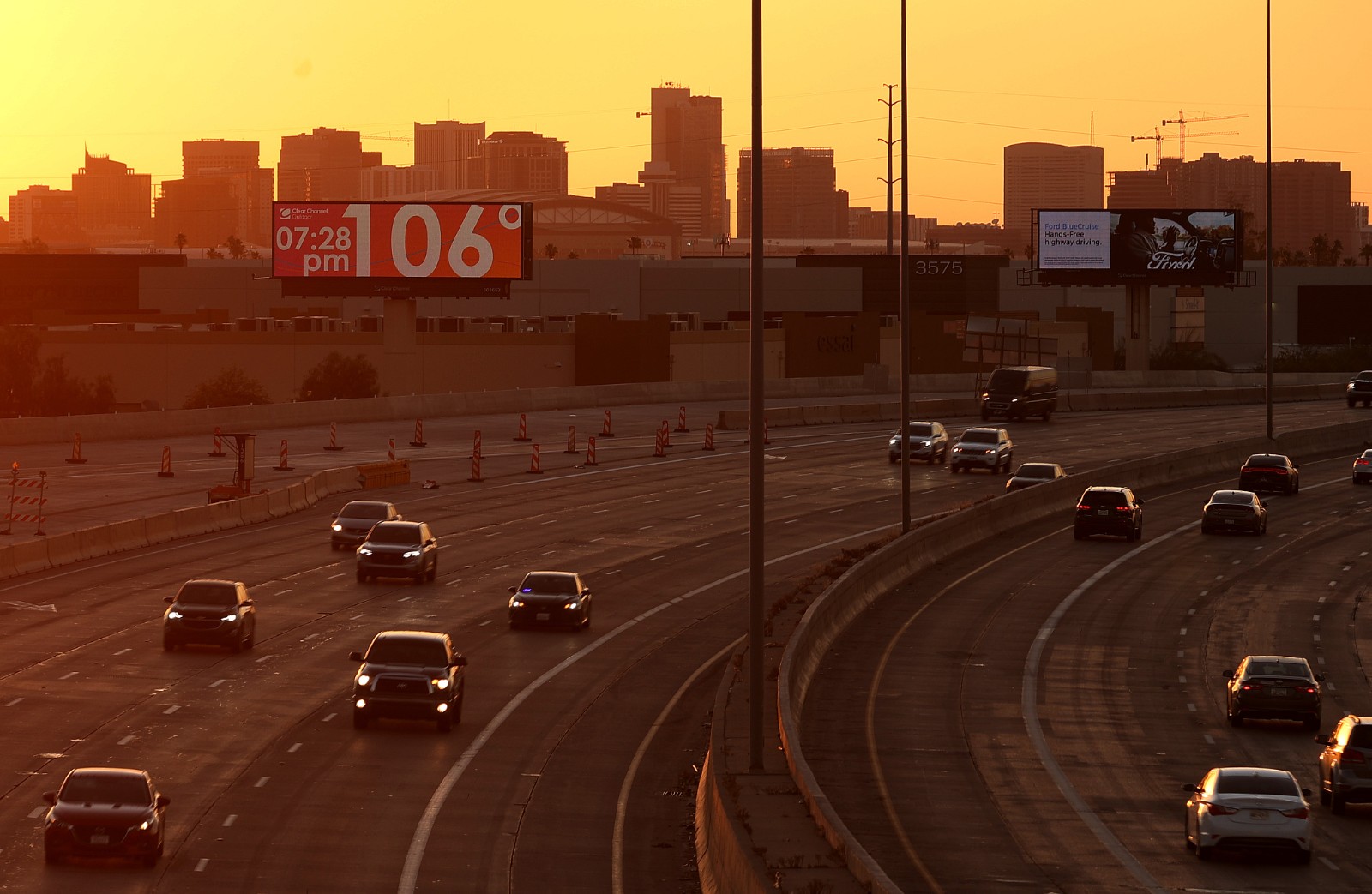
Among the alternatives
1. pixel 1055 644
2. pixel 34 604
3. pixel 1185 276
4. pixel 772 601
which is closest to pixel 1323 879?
pixel 1055 644

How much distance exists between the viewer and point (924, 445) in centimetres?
7375

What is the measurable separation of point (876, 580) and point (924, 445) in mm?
27034

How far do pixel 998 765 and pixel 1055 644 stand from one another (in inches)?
459

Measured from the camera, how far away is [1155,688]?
124ft

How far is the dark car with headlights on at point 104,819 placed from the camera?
22.7 metres

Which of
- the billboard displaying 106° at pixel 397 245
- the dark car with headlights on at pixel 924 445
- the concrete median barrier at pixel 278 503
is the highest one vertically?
the billboard displaying 106° at pixel 397 245

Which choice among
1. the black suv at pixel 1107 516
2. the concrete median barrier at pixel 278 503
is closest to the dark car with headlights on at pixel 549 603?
the concrete median barrier at pixel 278 503

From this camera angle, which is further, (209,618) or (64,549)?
(64,549)

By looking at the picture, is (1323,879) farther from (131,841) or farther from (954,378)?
(954,378)

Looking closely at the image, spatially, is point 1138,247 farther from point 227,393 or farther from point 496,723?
point 496,723

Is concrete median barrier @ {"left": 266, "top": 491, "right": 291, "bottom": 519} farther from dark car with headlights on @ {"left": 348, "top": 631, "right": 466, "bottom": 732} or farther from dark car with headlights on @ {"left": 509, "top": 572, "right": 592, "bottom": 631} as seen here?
→ dark car with headlights on @ {"left": 348, "top": 631, "right": 466, "bottom": 732}

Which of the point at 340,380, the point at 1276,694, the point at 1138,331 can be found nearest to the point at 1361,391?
the point at 1138,331

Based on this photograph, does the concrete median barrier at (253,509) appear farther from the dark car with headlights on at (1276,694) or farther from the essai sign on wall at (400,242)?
the essai sign on wall at (400,242)

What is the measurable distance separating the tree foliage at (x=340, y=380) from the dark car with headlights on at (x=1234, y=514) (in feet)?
231
